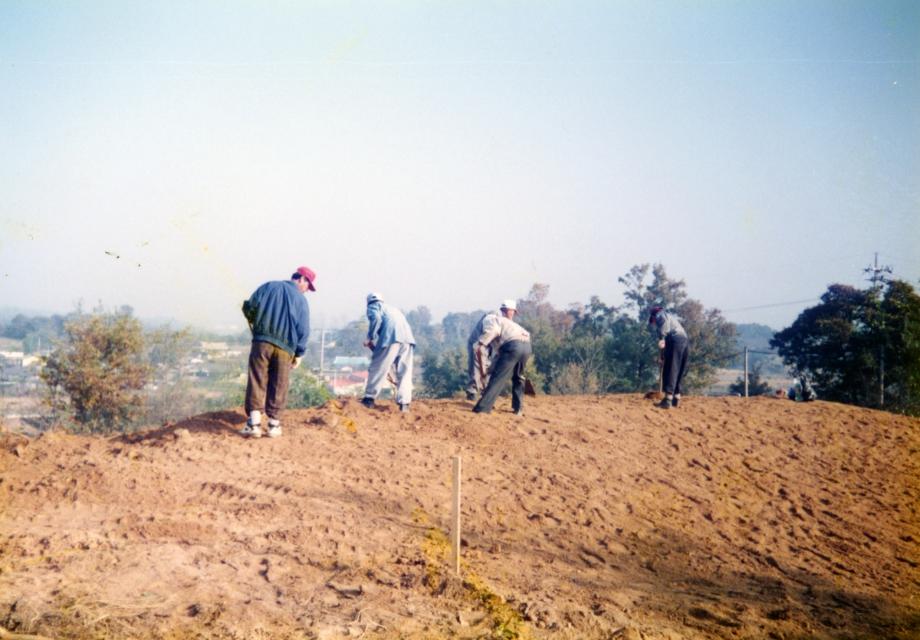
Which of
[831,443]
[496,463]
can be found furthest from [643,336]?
[496,463]

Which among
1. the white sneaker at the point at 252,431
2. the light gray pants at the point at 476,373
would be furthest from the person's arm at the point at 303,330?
the light gray pants at the point at 476,373

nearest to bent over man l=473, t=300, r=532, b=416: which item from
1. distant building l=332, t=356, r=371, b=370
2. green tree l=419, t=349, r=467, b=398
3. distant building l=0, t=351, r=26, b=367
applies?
green tree l=419, t=349, r=467, b=398

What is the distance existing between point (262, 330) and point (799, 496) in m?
6.27

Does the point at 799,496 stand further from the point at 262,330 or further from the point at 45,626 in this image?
the point at 45,626

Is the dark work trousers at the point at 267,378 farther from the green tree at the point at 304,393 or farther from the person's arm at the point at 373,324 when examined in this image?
the green tree at the point at 304,393

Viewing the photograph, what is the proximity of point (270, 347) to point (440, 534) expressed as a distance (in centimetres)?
271

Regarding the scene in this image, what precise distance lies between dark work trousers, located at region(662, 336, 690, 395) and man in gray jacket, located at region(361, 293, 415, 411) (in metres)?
4.13

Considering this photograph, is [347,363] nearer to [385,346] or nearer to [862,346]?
[862,346]

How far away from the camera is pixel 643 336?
93.4ft

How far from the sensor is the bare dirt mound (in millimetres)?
3721

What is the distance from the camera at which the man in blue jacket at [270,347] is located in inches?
256

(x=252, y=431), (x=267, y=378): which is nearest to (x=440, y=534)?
(x=252, y=431)

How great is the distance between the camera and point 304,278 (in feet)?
23.2

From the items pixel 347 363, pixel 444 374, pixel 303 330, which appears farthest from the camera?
pixel 347 363
